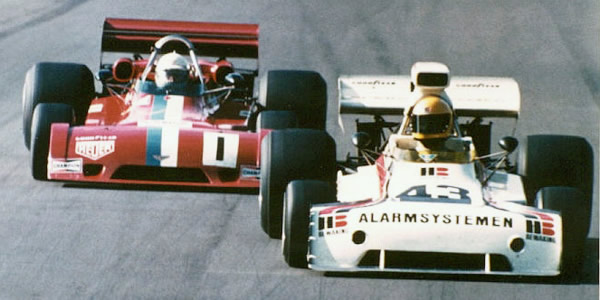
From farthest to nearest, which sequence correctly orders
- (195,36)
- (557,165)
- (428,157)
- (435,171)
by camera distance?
(195,36) < (557,165) < (428,157) < (435,171)

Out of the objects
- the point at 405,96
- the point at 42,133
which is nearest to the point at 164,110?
the point at 42,133

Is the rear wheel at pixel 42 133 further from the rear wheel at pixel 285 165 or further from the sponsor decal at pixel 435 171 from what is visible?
the sponsor decal at pixel 435 171

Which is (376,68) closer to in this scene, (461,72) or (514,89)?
(461,72)

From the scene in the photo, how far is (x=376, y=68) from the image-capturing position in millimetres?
25219

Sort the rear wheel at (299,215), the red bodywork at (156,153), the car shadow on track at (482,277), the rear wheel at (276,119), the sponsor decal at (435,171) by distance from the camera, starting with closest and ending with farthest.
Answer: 1. the car shadow on track at (482,277)
2. the rear wheel at (299,215)
3. the sponsor decal at (435,171)
4. the red bodywork at (156,153)
5. the rear wheel at (276,119)

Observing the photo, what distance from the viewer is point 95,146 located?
17.3 meters

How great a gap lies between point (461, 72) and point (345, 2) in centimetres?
489

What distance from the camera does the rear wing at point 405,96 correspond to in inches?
656

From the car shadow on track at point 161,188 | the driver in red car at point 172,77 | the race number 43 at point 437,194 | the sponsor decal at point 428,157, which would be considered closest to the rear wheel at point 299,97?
the driver in red car at point 172,77

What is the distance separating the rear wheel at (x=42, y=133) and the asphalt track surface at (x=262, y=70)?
19cm

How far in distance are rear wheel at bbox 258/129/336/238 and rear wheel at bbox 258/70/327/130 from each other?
370cm

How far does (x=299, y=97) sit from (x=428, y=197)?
5.39m

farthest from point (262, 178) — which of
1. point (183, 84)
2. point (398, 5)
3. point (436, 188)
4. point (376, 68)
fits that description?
point (398, 5)

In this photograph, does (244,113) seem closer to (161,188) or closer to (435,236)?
(161,188)
